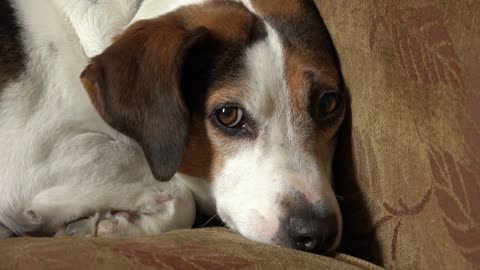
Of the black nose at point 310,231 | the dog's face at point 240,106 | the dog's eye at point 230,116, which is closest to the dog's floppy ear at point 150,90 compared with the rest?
the dog's face at point 240,106

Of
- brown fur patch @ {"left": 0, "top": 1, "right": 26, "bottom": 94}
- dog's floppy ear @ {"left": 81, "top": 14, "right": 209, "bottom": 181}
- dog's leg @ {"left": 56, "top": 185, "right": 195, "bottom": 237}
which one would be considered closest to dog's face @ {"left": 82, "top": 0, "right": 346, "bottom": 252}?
dog's floppy ear @ {"left": 81, "top": 14, "right": 209, "bottom": 181}

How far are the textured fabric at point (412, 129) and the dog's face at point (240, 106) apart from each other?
3.9 inches

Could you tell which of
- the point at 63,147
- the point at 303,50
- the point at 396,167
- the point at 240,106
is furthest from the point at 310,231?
the point at 63,147

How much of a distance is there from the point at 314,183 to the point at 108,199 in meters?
0.54

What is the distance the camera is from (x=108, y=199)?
1.53m

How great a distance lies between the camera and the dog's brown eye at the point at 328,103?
1486 mm

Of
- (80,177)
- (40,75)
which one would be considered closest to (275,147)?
(80,177)

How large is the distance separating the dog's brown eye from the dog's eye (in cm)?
20

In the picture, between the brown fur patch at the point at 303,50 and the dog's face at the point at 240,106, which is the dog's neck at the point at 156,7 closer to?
the dog's face at the point at 240,106

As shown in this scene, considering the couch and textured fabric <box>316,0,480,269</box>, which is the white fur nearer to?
the couch

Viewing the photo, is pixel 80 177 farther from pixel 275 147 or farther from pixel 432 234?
pixel 432 234

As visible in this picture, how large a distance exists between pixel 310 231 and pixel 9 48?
0.90 metres

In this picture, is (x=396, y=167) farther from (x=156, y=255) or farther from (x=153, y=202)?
(x=153, y=202)

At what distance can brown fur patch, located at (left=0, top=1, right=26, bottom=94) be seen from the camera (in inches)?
59.4
